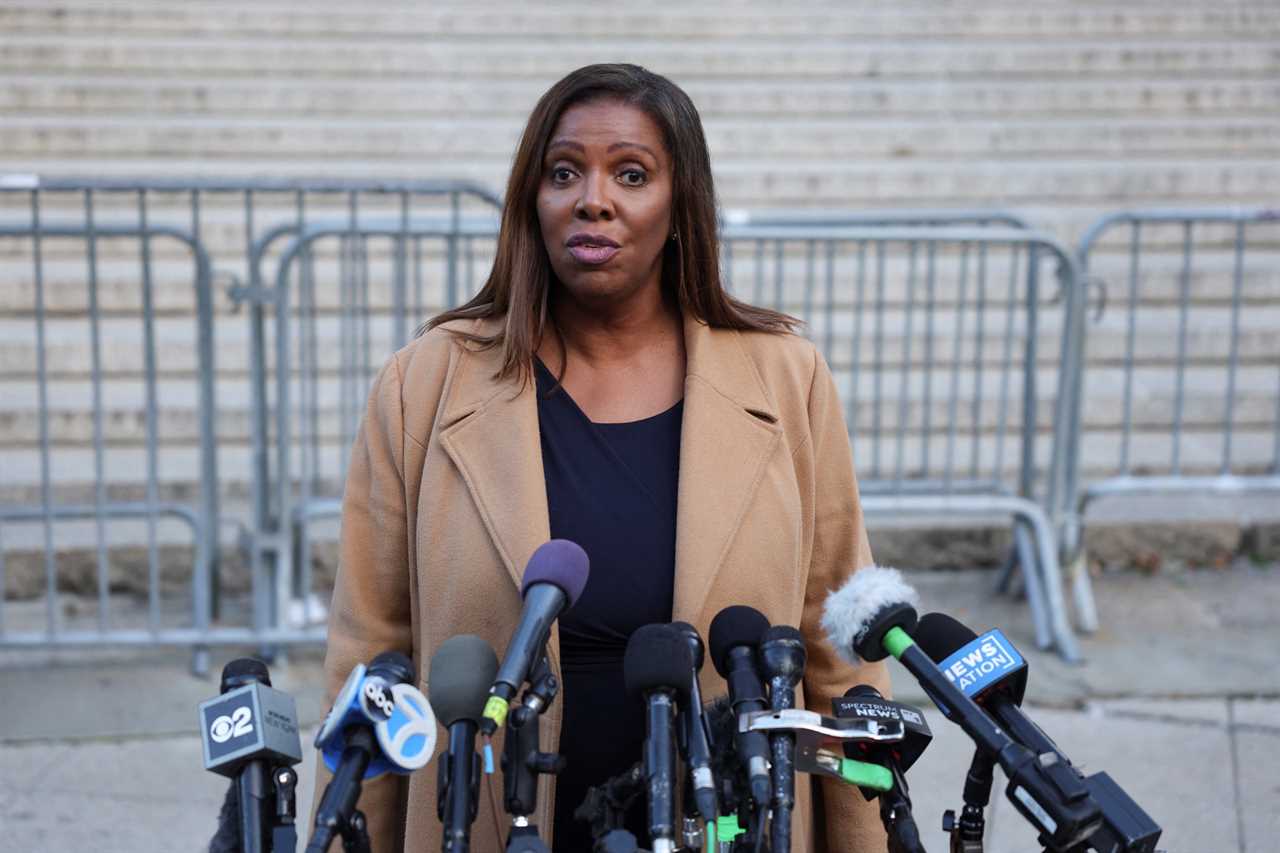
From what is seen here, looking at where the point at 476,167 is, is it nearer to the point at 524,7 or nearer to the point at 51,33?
the point at 524,7

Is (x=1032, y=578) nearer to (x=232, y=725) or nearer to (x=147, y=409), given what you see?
(x=147, y=409)

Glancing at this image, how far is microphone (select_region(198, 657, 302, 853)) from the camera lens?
6.36 feet

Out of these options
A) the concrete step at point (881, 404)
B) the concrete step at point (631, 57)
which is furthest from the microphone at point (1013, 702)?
the concrete step at point (631, 57)

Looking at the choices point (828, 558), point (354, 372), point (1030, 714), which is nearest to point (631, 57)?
point (354, 372)

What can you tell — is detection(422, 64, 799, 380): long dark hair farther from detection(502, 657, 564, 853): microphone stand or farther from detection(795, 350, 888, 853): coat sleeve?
detection(502, 657, 564, 853): microphone stand

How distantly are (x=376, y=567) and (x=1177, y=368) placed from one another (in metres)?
5.18

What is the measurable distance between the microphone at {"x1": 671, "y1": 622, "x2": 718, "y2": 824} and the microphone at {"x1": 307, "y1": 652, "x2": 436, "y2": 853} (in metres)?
0.32

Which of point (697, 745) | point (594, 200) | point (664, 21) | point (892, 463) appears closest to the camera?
point (697, 745)

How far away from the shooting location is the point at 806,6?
12.0m

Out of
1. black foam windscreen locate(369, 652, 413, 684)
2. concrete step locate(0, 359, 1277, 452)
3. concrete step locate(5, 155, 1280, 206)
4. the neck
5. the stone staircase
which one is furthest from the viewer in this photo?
concrete step locate(5, 155, 1280, 206)

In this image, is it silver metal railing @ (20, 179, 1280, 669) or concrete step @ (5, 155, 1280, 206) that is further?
concrete step @ (5, 155, 1280, 206)

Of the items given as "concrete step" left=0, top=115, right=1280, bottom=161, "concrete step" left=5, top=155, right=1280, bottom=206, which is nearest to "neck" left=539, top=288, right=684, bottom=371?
"concrete step" left=5, top=155, right=1280, bottom=206

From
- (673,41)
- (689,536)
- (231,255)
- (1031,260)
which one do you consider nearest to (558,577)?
(689,536)

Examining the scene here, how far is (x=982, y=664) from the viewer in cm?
191
